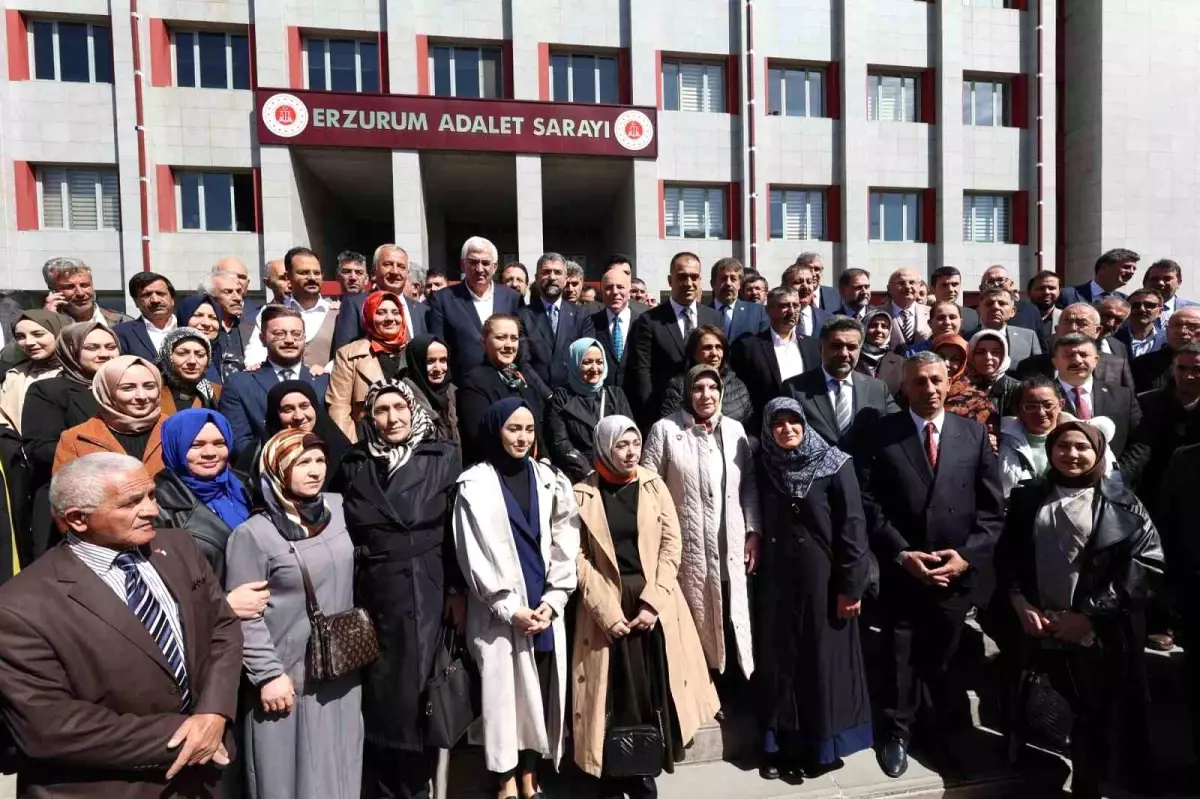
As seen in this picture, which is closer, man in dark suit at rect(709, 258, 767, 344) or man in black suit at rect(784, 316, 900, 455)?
man in black suit at rect(784, 316, 900, 455)

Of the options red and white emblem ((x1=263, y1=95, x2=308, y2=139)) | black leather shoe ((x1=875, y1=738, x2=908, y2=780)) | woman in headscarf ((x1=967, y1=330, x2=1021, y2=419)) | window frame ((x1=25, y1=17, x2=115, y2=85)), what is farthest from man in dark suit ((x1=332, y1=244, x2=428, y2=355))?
window frame ((x1=25, y1=17, x2=115, y2=85))

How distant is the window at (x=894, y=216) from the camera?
18.1 metres

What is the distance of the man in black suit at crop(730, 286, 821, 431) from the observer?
4.69m

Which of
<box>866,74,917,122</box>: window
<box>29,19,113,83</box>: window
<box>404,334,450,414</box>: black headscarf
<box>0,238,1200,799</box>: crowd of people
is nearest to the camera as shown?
<box>0,238,1200,799</box>: crowd of people

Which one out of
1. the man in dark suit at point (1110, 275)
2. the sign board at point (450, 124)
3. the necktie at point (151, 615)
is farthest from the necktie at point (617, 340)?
the sign board at point (450, 124)

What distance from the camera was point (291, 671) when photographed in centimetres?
276

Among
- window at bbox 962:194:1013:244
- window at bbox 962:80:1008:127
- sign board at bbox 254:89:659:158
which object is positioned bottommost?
window at bbox 962:194:1013:244

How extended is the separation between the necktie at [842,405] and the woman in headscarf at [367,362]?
2.73m

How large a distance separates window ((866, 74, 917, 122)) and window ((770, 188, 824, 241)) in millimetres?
2774

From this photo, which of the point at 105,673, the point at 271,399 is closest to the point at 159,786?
the point at 105,673

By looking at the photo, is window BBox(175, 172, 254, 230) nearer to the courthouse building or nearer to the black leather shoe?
the courthouse building

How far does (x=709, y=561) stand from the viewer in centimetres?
363

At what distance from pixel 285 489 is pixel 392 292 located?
2575mm

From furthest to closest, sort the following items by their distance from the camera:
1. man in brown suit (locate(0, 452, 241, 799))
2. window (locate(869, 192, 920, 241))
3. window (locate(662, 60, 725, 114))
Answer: window (locate(869, 192, 920, 241)) → window (locate(662, 60, 725, 114)) → man in brown suit (locate(0, 452, 241, 799))
